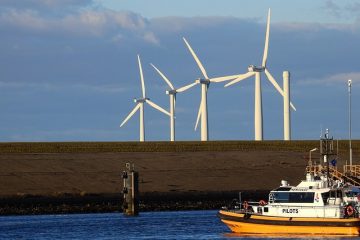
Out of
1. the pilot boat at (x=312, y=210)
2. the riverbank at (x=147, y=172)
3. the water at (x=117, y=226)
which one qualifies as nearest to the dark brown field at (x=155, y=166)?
the riverbank at (x=147, y=172)

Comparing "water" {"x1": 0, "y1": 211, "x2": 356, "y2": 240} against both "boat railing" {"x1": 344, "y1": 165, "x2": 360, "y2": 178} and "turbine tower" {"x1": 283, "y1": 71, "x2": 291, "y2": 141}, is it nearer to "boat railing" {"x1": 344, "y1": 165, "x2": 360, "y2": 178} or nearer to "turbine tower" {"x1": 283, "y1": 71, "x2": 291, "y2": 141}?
"boat railing" {"x1": 344, "y1": 165, "x2": 360, "y2": 178}

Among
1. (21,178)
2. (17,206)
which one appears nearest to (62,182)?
(21,178)

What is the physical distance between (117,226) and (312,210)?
15673mm

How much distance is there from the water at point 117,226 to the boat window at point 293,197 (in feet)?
10.4

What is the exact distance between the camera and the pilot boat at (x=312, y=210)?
80.2 m

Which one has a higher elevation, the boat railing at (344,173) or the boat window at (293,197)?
the boat railing at (344,173)

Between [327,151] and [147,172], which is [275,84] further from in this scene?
[327,151]

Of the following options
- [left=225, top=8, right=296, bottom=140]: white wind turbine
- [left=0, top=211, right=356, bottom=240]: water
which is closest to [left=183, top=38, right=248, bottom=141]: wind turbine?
[left=225, top=8, right=296, bottom=140]: white wind turbine

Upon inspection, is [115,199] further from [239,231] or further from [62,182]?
[239,231]

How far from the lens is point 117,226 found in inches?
3637

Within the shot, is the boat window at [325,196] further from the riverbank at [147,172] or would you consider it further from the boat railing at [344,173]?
the riverbank at [147,172]

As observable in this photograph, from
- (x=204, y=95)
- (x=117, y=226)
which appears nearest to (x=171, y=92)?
(x=204, y=95)

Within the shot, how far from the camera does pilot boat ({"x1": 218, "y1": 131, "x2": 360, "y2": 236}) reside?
80.2 metres

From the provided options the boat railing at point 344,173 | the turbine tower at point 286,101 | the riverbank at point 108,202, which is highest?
the turbine tower at point 286,101
